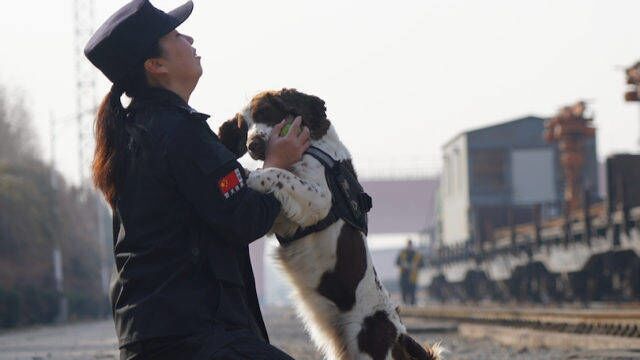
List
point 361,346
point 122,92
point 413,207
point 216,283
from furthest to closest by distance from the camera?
1. point 413,207
2. point 361,346
3. point 122,92
4. point 216,283

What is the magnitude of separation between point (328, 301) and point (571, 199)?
3955 centimetres

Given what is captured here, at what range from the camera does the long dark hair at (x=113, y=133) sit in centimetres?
374

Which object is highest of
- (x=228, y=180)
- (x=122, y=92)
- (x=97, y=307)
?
(x=122, y=92)

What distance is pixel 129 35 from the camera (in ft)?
12.3

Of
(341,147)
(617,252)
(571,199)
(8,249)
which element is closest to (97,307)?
(8,249)

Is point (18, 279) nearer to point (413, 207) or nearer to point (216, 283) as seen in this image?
point (216, 283)

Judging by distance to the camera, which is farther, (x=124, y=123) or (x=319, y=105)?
(x=319, y=105)

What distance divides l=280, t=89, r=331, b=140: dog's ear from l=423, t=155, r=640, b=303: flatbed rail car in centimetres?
1889

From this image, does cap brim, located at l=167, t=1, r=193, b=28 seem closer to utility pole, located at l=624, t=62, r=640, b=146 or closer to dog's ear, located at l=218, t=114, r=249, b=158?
dog's ear, located at l=218, t=114, r=249, b=158

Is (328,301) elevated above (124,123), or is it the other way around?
(124,123)

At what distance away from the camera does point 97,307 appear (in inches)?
1885

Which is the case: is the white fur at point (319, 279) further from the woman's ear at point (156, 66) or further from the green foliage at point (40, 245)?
the green foliage at point (40, 245)

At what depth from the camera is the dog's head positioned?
4.52 meters

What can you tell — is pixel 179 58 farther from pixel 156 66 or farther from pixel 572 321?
pixel 572 321
